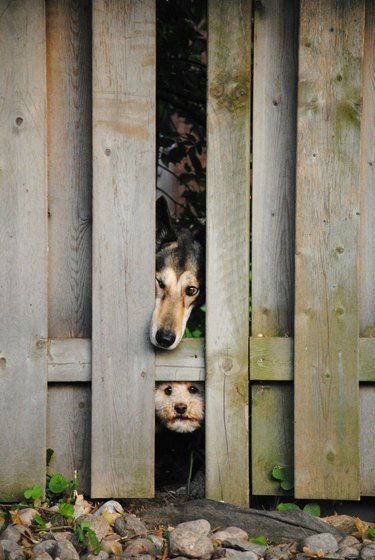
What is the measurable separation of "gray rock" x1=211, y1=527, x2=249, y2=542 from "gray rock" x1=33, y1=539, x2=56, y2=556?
0.77 metres

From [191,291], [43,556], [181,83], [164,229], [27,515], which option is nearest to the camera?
[43,556]

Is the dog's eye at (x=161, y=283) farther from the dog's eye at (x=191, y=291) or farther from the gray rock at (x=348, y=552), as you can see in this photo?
the gray rock at (x=348, y=552)

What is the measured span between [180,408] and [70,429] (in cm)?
62

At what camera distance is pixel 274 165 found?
4273 mm

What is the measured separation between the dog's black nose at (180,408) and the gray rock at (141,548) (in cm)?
83

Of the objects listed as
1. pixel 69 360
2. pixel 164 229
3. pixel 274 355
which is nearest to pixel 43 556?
pixel 69 360

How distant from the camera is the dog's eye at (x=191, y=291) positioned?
192 inches

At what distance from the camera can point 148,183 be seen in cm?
419

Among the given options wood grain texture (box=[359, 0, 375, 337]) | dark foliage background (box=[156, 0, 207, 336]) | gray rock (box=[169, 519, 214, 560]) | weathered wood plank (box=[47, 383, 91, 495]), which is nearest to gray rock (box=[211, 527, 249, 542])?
gray rock (box=[169, 519, 214, 560])

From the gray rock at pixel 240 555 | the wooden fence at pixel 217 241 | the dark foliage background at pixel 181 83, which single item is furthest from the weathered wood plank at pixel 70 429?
the dark foliage background at pixel 181 83

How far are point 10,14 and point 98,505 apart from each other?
268 centimetres

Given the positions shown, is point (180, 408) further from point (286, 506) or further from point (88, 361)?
point (286, 506)

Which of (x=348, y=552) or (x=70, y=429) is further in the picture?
(x=70, y=429)

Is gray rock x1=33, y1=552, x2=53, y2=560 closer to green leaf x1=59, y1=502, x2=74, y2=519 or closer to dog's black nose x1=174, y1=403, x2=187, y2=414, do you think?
green leaf x1=59, y1=502, x2=74, y2=519
